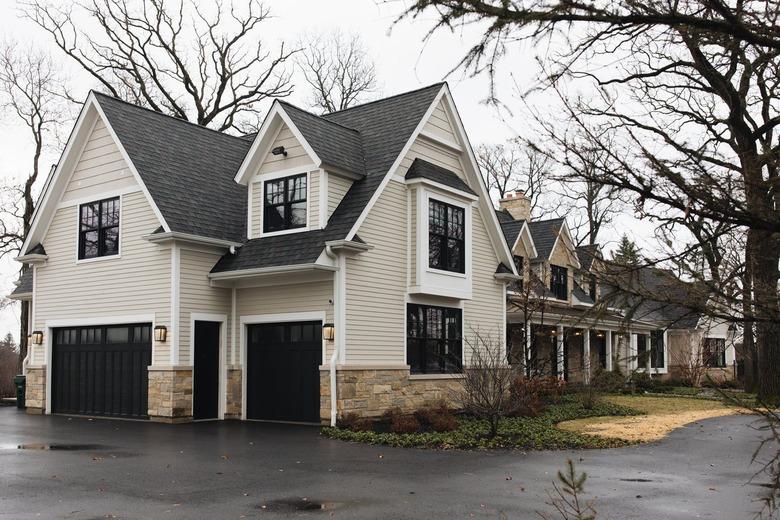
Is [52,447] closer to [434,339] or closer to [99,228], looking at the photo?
[99,228]

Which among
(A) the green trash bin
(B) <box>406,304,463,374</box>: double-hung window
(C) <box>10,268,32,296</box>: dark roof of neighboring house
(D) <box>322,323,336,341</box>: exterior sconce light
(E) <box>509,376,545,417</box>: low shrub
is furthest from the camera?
(C) <box>10,268,32,296</box>: dark roof of neighboring house

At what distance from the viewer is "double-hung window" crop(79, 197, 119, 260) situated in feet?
67.7

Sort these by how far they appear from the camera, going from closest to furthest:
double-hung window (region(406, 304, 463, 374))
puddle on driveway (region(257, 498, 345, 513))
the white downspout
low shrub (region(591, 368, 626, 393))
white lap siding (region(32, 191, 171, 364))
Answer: low shrub (region(591, 368, 626, 393)) < puddle on driveway (region(257, 498, 345, 513)) < the white downspout < white lap siding (region(32, 191, 171, 364)) < double-hung window (region(406, 304, 463, 374))

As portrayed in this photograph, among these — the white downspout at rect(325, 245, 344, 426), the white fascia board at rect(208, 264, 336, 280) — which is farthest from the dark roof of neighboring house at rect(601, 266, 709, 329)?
the white downspout at rect(325, 245, 344, 426)

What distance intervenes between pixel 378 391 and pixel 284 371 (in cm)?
249

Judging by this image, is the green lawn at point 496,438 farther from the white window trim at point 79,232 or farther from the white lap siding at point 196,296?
the white window trim at point 79,232

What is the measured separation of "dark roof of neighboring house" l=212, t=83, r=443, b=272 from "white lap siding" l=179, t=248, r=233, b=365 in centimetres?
39

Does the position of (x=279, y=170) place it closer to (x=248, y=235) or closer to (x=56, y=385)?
(x=248, y=235)

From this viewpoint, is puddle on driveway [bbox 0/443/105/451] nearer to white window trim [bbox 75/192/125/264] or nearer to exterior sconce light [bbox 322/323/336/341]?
exterior sconce light [bbox 322/323/336/341]

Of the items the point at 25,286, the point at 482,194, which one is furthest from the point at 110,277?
the point at 482,194

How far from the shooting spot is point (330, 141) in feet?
63.2

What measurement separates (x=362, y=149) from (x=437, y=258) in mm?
3418

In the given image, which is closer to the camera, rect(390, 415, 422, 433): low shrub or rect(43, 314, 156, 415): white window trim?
rect(390, 415, 422, 433): low shrub

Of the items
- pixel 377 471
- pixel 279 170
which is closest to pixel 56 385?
pixel 279 170
